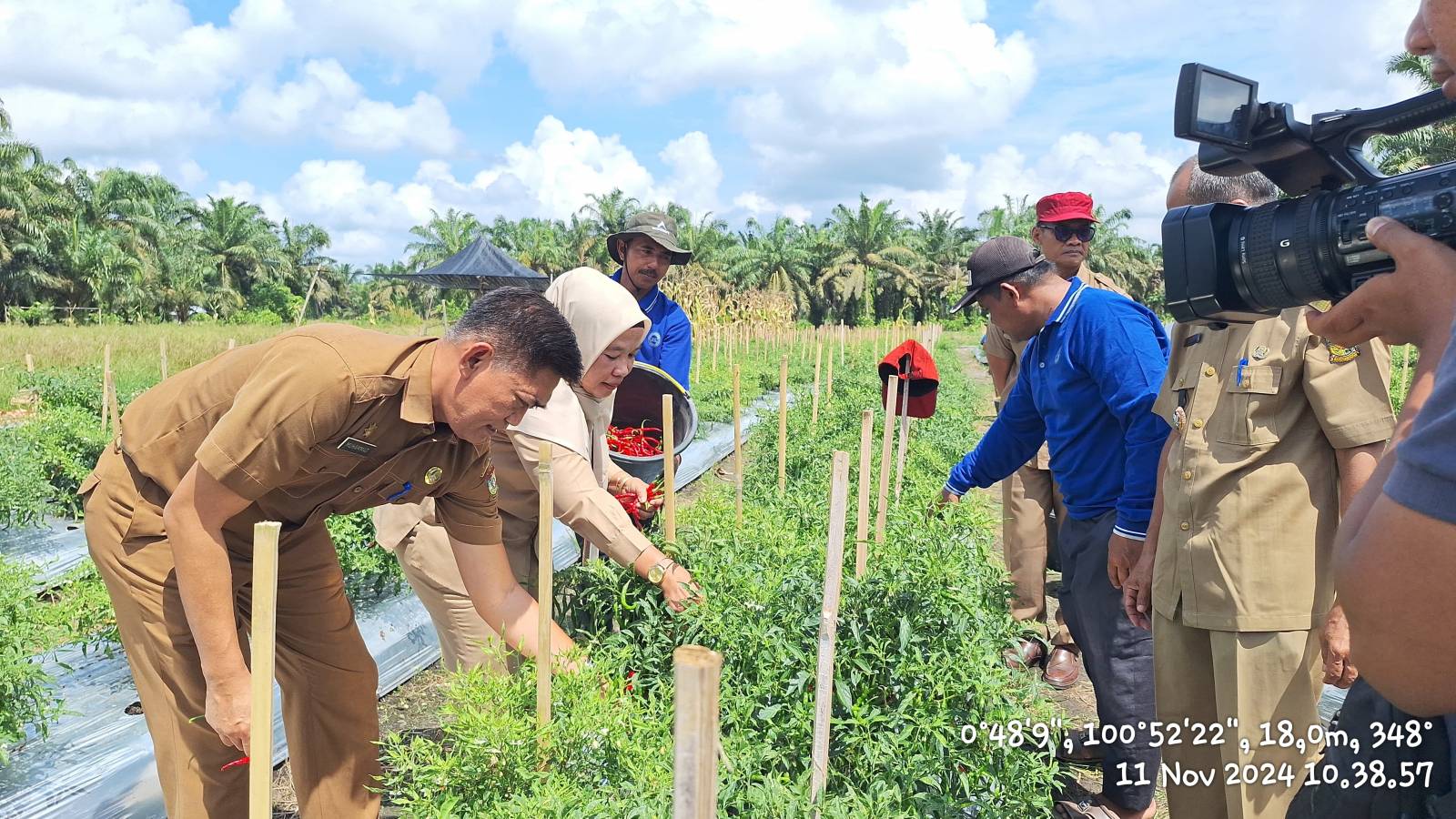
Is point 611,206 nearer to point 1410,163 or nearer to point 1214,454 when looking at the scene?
point 1410,163

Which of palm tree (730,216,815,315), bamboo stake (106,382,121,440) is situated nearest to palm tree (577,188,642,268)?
palm tree (730,216,815,315)

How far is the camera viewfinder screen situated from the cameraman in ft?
1.27

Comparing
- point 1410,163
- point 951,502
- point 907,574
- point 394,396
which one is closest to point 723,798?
point 907,574

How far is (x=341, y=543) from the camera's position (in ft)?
14.0

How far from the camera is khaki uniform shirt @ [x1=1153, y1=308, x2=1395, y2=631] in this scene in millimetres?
1932

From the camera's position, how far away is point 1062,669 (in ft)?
12.7

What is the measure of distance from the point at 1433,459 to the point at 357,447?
183cm

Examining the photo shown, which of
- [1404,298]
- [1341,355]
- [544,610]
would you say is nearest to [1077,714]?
[1341,355]

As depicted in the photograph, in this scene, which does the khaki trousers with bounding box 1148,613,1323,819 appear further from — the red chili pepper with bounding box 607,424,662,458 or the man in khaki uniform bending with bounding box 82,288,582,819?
the red chili pepper with bounding box 607,424,662,458

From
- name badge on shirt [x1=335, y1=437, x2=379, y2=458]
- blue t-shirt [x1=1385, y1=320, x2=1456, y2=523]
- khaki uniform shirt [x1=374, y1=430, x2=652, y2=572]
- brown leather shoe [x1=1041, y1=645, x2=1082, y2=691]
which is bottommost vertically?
brown leather shoe [x1=1041, y1=645, x2=1082, y2=691]

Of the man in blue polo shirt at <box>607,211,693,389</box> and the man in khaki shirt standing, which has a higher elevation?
the man in blue polo shirt at <box>607,211,693,389</box>

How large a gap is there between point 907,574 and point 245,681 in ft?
5.53

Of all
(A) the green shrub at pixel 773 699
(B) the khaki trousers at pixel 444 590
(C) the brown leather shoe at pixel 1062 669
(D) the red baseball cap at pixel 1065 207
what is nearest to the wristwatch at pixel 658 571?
(A) the green shrub at pixel 773 699

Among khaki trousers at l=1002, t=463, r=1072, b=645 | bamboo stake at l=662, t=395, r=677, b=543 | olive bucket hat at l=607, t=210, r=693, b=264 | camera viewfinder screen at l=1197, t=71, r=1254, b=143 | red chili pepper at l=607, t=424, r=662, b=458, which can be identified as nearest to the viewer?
camera viewfinder screen at l=1197, t=71, r=1254, b=143
